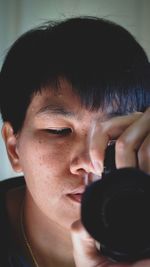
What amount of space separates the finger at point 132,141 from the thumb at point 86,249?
0.53ft

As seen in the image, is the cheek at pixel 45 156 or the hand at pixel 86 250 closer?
the hand at pixel 86 250

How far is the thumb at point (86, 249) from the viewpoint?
2.34ft

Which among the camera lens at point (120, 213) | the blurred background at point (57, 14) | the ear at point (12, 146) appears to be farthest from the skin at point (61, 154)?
the blurred background at point (57, 14)

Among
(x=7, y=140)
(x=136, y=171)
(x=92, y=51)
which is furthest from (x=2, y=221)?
(x=136, y=171)

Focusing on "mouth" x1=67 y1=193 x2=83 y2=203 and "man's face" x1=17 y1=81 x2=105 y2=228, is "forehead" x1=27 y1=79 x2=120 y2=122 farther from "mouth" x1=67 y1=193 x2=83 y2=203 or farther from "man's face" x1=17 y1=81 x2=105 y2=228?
"mouth" x1=67 y1=193 x2=83 y2=203

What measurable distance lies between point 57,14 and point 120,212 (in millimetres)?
1145

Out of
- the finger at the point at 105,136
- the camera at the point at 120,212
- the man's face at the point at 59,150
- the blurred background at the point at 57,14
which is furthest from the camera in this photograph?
the blurred background at the point at 57,14

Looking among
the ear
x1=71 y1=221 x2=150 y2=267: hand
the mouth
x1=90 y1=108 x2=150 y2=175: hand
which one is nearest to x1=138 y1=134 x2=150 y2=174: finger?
x1=90 y1=108 x2=150 y2=175: hand

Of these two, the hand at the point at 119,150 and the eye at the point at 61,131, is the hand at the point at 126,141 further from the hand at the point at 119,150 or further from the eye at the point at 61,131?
the eye at the point at 61,131

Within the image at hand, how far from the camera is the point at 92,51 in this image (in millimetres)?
967

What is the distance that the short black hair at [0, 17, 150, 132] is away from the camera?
94 centimetres

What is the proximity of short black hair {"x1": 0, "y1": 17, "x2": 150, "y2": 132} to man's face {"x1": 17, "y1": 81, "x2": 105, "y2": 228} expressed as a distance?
0.03 meters

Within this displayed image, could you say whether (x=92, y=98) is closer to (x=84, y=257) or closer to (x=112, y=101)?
(x=112, y=101)

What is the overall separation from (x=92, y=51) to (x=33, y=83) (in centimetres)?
16
